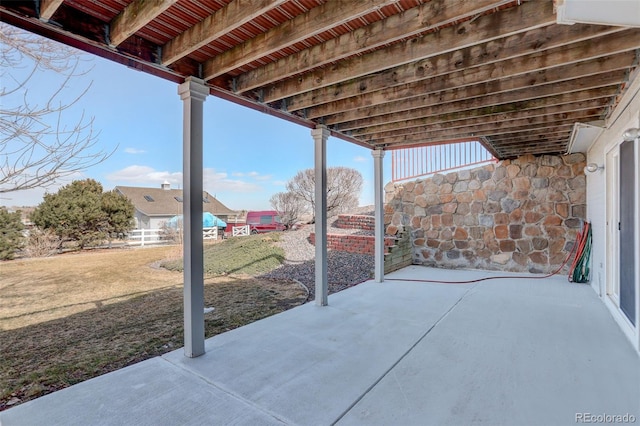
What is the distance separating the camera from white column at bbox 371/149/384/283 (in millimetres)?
5871

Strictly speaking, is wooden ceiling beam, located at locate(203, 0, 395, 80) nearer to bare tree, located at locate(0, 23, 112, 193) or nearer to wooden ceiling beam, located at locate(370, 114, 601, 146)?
bare tree, located at locate(0, 23, 112, 193)

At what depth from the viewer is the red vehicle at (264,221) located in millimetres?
16328

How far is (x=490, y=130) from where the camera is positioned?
4.80m

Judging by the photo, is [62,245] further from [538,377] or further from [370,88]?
[538,377]

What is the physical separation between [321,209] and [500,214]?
4.59m

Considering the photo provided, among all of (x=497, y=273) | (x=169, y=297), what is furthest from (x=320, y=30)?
(x=497, y=273)

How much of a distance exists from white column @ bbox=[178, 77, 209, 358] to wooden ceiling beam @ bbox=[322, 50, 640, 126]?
1713 mm

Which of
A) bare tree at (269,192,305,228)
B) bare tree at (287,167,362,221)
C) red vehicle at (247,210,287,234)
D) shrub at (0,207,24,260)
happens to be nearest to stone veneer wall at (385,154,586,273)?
bare tree at (287,167,362,221)

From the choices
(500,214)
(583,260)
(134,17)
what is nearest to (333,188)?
(500,214)

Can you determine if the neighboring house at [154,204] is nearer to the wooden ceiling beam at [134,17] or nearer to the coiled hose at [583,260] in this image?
the wooden ceiling beam at [134,17]

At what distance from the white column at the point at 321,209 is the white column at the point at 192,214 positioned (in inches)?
73.4

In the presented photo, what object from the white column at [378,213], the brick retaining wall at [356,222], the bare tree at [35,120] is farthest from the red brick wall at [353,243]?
the bare tree at [35,120]

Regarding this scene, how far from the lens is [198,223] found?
2.98m

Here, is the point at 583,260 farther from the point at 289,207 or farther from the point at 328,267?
the point at 289,207
